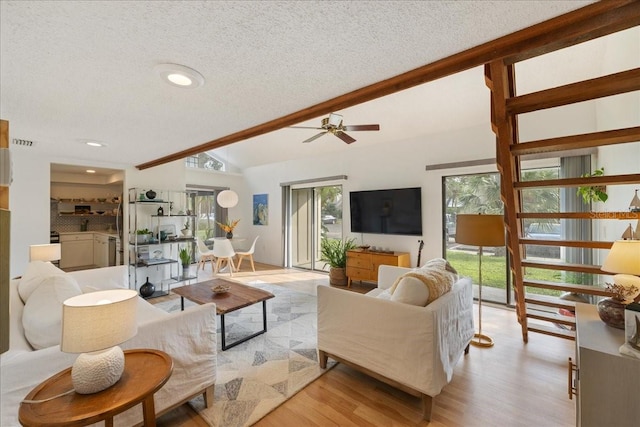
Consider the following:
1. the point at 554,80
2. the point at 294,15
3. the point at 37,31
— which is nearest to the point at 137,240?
the point at 37,31

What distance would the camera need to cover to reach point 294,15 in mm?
1118

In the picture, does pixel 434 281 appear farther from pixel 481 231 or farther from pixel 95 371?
pixel 95 371

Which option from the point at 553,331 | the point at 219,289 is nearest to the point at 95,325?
the point at 219,289

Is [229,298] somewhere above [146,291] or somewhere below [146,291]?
above

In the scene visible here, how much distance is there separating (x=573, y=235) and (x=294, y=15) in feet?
13.6

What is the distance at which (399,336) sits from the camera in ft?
6.30

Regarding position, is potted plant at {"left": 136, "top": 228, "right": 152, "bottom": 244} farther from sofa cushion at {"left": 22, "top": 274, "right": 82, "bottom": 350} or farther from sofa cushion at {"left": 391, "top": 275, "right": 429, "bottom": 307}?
sofa cushion at {"left": 391, "top": 275, "right": 429, "bottom": 307}

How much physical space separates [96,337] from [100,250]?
5.99 m

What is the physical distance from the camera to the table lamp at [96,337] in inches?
45.8

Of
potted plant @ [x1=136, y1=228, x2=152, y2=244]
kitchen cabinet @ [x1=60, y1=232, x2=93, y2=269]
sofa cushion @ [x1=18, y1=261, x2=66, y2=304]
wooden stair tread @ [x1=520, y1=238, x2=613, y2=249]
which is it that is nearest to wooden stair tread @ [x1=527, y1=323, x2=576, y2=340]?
wooden stair tread @ [x1=520, y1=238, x2=613, y2=249]

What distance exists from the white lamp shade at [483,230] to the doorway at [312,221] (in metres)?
3.19

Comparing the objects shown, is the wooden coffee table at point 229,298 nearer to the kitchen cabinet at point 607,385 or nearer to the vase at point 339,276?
the vase at point 339,276

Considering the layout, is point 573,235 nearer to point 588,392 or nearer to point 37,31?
point 588,392

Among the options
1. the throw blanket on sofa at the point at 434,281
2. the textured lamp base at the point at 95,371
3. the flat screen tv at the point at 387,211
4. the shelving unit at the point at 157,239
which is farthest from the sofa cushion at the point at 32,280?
the flat screen tv at the point at 387,211
